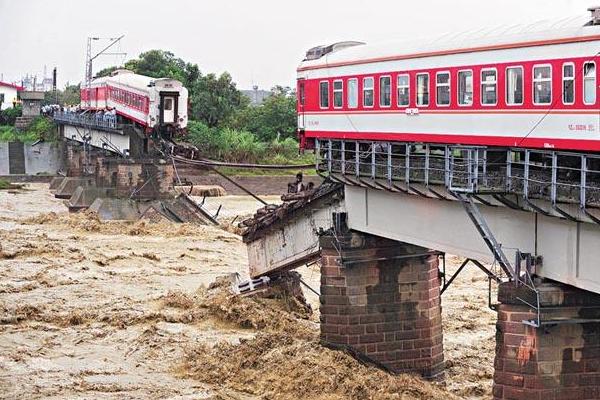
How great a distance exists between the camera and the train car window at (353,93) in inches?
1099

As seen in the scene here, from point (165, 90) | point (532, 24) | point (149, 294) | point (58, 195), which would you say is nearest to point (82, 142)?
point (58, 195)

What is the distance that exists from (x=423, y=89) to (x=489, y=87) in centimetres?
272

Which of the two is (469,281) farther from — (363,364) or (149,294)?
(363,364)

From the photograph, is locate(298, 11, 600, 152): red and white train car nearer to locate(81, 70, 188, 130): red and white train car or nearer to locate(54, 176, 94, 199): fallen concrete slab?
locate(81, 70, 188, 130): red and white train car

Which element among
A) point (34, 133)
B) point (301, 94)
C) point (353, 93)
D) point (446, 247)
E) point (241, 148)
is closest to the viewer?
point (446, 247)

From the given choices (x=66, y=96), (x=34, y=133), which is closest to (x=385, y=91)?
(x=34, y=133)

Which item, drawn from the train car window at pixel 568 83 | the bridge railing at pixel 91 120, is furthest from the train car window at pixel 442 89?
the bridge railing at pixel 91 120

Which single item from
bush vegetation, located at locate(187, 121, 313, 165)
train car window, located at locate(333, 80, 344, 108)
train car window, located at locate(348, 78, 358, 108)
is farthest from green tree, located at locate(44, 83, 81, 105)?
train car window, located at locate(348, 78, 358, 108)

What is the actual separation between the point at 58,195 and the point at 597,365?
60904 mm

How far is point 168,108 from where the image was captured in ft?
198

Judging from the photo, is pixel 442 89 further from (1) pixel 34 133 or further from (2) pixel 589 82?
(1) pixel 34 133

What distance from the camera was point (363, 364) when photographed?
92.4 ft

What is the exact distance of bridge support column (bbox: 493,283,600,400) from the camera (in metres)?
20.1

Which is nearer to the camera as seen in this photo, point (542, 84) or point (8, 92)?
point (542, 84)
